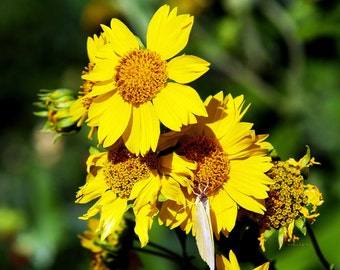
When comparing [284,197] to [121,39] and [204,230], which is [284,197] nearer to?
[204,230]

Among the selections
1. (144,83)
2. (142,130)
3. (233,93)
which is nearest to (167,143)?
(142,130)

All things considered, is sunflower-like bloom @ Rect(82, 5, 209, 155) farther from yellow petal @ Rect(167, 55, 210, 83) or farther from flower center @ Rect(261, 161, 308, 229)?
flower center @ Rect(261, 161, 308, 229)

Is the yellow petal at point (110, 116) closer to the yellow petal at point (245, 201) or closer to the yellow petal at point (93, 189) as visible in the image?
the yellow petal at point (93, 189)

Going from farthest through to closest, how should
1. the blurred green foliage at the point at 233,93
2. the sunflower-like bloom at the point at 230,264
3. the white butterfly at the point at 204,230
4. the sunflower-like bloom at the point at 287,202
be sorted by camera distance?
the blurred green foliage at the point at 233,93
the sunflower-like bloom at the point at 287,202
the sunflower-like bloom at the point at 230,264
the white butterfly at the point at 204,230

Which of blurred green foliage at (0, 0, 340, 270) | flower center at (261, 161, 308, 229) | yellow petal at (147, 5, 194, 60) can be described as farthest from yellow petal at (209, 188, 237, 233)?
blurred green foliage at (0, 0, 340, 270)

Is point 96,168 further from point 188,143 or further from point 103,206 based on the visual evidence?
point 188,143

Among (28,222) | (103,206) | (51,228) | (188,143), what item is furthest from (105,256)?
(28,222)

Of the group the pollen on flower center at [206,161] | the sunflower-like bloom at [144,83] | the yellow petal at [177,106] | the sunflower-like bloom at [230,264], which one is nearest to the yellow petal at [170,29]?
the sunflower-like bloom at [144,83]
